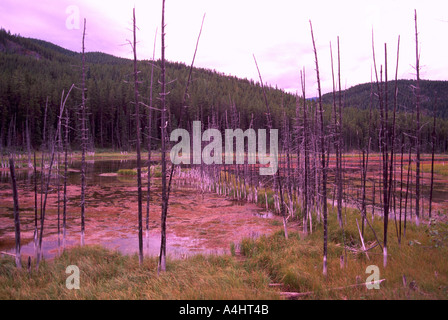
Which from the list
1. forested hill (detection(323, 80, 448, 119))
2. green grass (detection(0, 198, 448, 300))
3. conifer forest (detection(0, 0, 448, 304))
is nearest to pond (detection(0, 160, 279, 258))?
conifer forest (detection(0, 0, 448, 304))

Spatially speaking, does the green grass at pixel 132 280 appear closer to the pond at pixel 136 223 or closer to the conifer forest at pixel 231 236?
the conifer forest at pixel 231 236

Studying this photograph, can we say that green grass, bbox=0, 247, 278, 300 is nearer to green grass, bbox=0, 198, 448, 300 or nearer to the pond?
green grass, bbox=0, 198, 448, 300

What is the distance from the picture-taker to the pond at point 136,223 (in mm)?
13375

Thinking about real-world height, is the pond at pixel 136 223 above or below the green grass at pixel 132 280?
below

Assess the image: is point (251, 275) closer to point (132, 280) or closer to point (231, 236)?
point (132, 280)

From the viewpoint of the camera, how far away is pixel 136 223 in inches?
695

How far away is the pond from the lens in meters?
13.4

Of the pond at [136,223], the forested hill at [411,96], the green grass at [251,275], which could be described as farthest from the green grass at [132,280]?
the forested hill at [411,96]

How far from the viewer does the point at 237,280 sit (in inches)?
284

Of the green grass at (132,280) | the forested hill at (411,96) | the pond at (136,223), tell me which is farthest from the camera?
the pond at (136,223)

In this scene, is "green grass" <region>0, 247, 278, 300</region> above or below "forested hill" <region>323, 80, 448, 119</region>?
below

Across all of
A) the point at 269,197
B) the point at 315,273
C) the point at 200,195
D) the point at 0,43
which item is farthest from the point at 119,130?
the point at 0,43

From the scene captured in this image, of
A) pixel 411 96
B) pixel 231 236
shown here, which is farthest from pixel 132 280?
pixel 411 96
